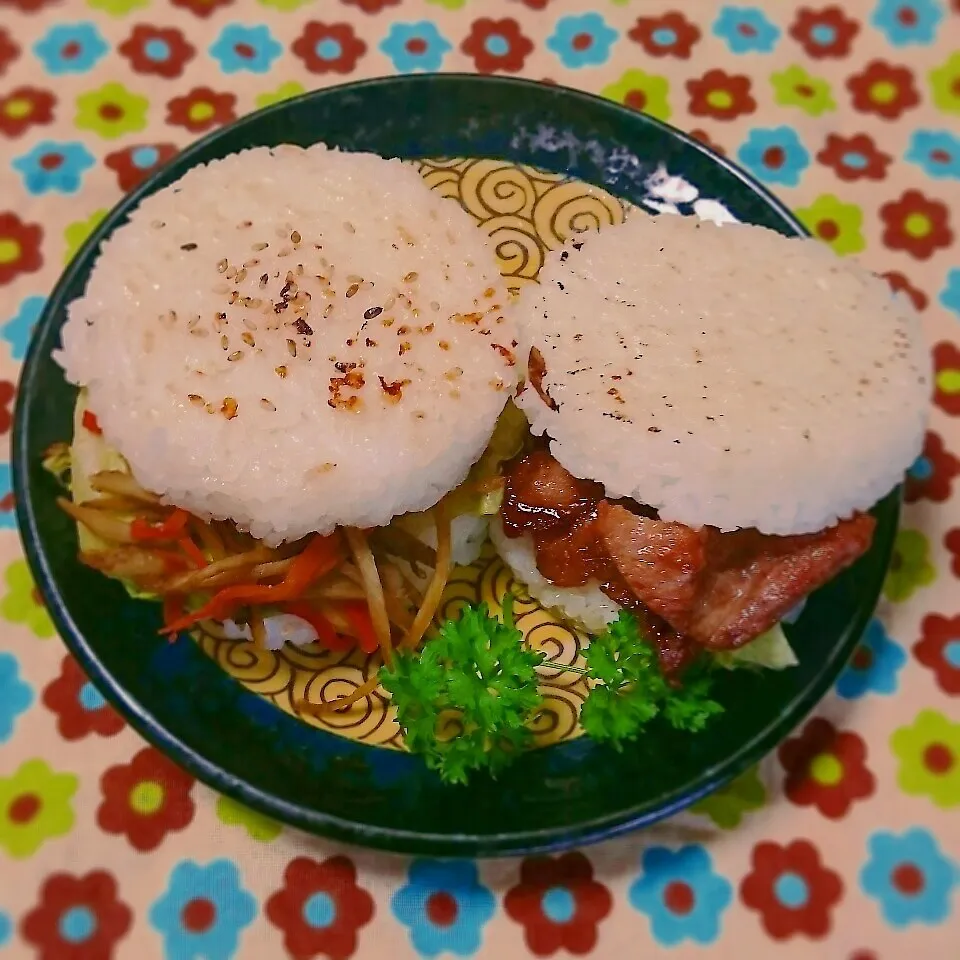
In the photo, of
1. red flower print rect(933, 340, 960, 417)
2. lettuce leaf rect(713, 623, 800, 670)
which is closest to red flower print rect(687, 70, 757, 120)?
red flower print rect(933, 340, 960, 417)

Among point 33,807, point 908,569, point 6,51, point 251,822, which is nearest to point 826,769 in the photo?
point 908,569

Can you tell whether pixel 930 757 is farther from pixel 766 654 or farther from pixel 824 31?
pixel 824 31

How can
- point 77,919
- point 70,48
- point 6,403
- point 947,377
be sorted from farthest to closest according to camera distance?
1. point 70,48
2. point 947,377
3. point 6,403
4. point 77,919

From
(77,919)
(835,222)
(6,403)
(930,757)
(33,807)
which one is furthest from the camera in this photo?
(835,222)

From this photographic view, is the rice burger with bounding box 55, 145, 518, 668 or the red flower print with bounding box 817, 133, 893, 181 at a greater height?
the red flower print with bounding box 817, 133, 893, 181

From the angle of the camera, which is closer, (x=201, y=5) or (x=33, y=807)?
(x=33, y=807)

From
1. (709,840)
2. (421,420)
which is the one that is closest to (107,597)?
(421,420)

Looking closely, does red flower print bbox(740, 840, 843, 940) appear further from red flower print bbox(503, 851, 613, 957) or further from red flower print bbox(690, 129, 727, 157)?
red flower print bbox(690, 129, 727, 157)
